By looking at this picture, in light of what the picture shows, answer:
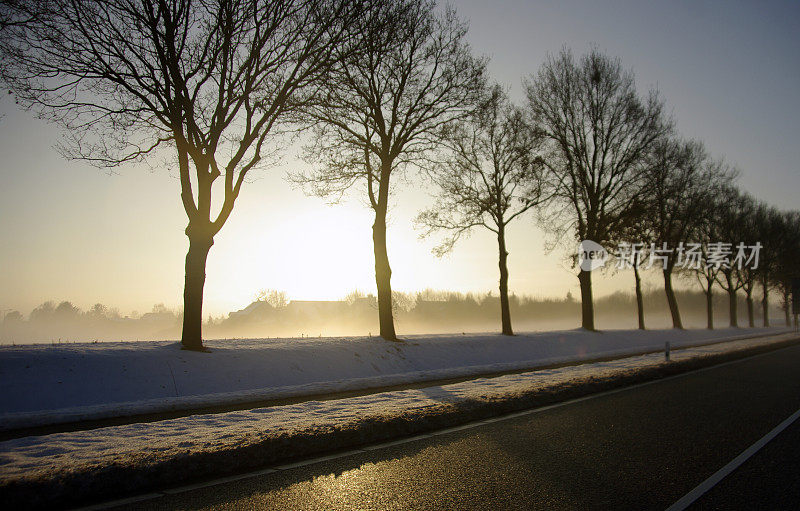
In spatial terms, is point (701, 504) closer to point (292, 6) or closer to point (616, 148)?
point (292, 6)

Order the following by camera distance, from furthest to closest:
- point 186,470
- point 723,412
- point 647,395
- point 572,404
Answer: point 647,395
point 572,404
point 723,412
point 186,470

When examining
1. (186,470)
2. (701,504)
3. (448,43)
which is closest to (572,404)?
(701,504)

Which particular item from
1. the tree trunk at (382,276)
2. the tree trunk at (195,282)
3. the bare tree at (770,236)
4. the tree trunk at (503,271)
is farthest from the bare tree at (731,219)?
the tree trunk at (195,282)

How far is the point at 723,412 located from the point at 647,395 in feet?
6.06

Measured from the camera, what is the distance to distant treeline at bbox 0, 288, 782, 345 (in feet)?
372

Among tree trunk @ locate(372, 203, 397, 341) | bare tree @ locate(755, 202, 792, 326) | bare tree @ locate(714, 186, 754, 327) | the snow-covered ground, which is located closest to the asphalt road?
the snow-covered ground

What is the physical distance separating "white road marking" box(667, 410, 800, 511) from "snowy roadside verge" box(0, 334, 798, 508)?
131 inches

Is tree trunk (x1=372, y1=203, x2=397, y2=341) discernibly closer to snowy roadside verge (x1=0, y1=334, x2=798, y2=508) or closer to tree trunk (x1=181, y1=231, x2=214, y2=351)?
tree trunk (x1=181, y1=231, x2=214, y2=351)

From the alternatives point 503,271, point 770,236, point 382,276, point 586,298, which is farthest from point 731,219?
point 382,276

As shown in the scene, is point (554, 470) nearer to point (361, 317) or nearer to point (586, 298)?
point (586, 298)

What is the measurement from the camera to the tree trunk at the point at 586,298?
3428 centimetres

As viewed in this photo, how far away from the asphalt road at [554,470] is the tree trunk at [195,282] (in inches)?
440

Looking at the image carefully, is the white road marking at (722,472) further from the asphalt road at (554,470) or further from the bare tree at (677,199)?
the bare tree at (677,199)

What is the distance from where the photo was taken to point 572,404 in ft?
29.6
